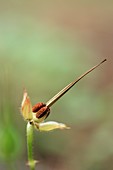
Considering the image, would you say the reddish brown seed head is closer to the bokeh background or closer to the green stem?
the green stem

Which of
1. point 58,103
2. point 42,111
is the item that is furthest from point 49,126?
point 58,103

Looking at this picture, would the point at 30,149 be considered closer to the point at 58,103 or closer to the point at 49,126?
the point at 49,126

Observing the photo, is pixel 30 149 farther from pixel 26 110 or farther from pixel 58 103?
pixel 58 103

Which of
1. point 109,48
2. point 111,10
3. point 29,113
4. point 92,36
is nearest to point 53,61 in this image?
point 29,113

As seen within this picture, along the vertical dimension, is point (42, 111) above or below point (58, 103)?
below

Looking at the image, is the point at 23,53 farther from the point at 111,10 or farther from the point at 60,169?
the point at 111,10

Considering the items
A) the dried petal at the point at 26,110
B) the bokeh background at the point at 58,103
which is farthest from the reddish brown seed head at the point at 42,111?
the bokeh background at the point at 58,103

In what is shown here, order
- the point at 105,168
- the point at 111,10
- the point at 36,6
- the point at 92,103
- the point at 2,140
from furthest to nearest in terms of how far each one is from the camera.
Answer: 1. the point at 36,6
2. the point at 111,10
3. the point at 92,103
4. the point at 105,168
5. the point at 2,140

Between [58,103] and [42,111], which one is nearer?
[42,111]

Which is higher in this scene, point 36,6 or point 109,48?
point 36,6

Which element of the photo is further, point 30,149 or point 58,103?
point 58,103

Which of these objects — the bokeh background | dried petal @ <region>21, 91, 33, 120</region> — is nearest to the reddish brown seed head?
dried petal @ <region>21, 91, 33, 120</region>
